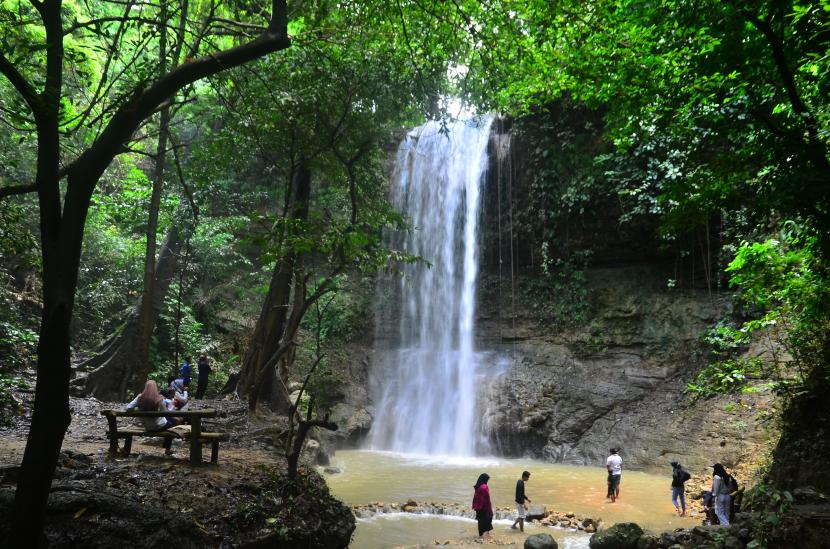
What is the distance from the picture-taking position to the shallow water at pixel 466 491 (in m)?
8.56

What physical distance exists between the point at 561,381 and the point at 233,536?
42.0 ft

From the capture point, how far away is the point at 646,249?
17750mm

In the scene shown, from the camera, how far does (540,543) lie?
7414mm

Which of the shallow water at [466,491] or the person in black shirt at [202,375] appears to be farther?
the person in black shirt at [202,375]

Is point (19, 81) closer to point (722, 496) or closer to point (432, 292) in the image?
point (722, 496)

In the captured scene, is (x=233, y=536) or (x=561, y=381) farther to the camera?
(x=561, y=381)

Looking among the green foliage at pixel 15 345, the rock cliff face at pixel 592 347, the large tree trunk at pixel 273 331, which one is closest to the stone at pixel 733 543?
the rock cliff face at pixel 592 347

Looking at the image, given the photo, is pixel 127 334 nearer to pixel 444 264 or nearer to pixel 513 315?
pixel 444 264

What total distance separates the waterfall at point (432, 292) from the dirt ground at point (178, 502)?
1041 centimetres

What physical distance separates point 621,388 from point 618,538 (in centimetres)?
880

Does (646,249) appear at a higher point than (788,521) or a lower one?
higher

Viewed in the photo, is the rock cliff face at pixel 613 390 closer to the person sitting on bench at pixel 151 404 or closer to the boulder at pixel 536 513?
the boulder at pixel 536 513

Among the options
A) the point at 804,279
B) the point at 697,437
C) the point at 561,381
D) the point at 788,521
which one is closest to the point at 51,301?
the point at 788,521

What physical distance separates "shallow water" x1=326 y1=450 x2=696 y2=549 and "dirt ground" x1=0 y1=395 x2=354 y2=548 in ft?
6.73
